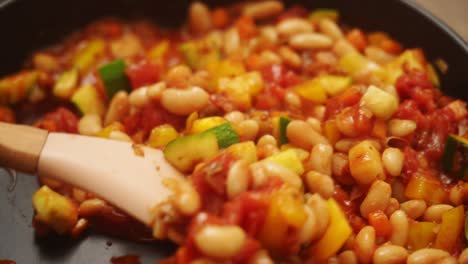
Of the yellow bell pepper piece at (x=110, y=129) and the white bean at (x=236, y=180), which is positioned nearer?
the white bean at (x=236, y=180)

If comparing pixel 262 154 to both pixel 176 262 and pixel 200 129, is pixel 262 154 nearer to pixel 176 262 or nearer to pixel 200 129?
pixel 200 129

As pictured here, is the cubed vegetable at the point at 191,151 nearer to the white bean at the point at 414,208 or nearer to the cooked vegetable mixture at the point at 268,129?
the cooked vegetable mixture at the point at 268,129

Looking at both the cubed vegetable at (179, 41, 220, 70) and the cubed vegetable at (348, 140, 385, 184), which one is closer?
the cubed vegetable at (348, 140, 385, 184)

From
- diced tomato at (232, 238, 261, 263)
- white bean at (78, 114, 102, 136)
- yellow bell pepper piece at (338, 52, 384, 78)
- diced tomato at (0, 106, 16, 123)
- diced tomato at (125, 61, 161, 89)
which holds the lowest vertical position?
diced tomato at (0, 106, 16, 123)

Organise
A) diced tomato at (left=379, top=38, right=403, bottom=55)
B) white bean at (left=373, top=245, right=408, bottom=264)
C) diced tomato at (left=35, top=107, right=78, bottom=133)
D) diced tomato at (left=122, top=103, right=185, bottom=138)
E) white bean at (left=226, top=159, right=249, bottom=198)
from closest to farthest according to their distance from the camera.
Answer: white bean at (left=226, top=159, right=249, bottom=198), white bean at (left=373, top=245, right=408, bottom=264), diced tomato at (left=122, top=103, right=185, bottom=138), diced tomato at (left=35, top=107, right=78, bottom=133), diced tomato at (left=379, top=38, right=403, bottom=55)

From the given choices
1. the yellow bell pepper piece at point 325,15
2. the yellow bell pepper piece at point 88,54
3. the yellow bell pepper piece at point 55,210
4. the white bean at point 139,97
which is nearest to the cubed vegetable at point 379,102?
the yellow bell pepper piece at point 325,15

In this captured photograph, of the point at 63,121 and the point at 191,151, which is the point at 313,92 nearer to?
the point at 191,151

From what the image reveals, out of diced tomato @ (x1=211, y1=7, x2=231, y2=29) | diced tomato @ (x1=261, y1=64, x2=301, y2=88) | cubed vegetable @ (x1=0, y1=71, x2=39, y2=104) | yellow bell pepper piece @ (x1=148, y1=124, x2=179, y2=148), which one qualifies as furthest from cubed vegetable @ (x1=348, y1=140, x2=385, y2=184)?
cubed vegetable @ (x1=0, y1=71, x2=39, y2=104)

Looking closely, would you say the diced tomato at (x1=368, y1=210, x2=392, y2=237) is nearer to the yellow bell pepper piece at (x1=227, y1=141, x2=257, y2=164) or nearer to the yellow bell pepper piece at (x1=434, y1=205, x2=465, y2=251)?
the yellow bell pepper piece at (x1=434, y1=205, x2=465, y2=251)
